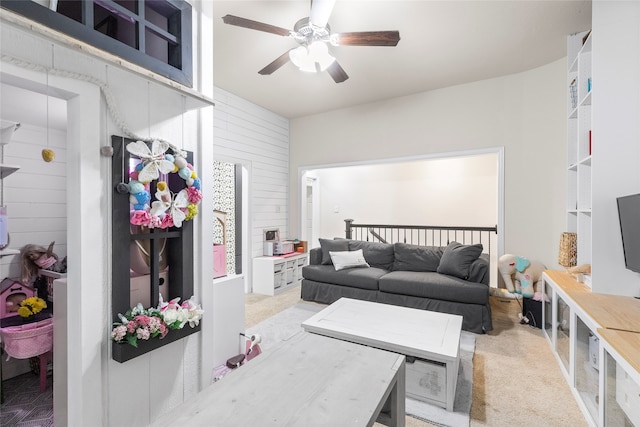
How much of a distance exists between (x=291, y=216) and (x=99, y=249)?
4122 millimetres

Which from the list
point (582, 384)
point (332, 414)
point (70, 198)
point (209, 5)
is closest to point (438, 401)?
point (582, 384)

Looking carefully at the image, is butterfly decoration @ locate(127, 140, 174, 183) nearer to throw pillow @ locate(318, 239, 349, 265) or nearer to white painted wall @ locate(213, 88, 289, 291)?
white painted wall @ locate(213, 88, 289, 291)

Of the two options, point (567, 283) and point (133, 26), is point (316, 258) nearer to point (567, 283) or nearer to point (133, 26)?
point (567, 283)

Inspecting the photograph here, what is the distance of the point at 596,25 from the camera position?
217 centimetres

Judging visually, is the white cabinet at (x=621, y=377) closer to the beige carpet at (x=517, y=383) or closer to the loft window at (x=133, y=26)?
the beige carpet at (x=517, y=383)

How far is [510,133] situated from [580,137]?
128cm

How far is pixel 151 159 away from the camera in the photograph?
1.45m

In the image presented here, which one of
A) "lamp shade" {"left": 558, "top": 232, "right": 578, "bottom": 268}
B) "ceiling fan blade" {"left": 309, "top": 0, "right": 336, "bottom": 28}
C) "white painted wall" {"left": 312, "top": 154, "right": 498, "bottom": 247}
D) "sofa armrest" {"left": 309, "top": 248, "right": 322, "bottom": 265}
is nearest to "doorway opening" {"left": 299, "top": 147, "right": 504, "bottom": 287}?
"white painted wall" {"left": 312, "top": 154, "right": 498, "bottom": 247}

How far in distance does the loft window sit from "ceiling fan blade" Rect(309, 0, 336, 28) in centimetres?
88

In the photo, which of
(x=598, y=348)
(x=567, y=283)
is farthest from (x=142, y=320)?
(x=567, y=283)

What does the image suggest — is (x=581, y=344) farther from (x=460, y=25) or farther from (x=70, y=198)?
(x=70, y=198)

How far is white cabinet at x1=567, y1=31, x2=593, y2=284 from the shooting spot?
254cm

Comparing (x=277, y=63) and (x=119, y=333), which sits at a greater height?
(x=277, y=63)

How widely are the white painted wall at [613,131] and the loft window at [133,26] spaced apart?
9.15 feet
